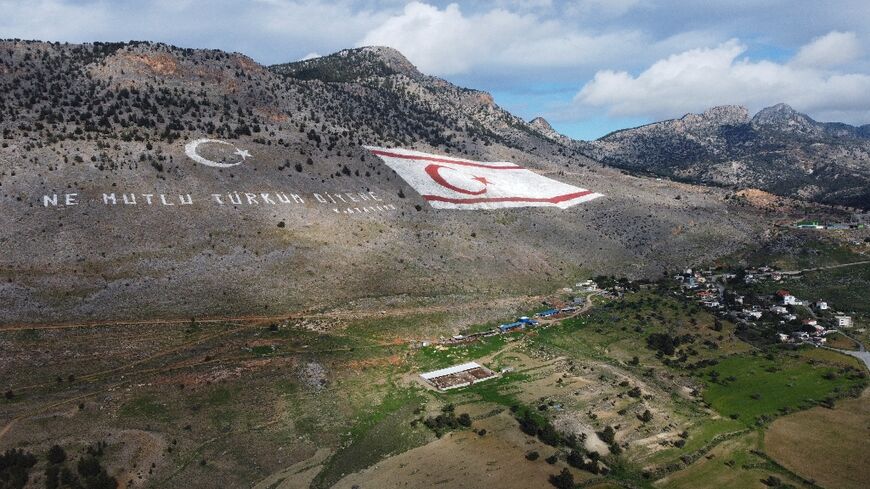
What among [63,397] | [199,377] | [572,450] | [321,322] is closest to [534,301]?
[321,322]

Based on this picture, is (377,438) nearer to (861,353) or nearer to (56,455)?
(56,455)

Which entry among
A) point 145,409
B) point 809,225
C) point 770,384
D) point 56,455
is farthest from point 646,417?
point 809,225

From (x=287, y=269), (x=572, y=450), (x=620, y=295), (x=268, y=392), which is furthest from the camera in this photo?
(x=620, y=295)

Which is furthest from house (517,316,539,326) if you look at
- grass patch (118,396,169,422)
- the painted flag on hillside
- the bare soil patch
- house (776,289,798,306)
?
grass patch (118,396,169,422)

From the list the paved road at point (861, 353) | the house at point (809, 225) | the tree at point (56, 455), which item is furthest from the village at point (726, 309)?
the tree at point (56, 455)

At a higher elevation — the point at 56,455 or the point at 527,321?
the point at 56,455

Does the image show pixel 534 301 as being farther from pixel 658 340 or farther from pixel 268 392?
pixel 268 392
